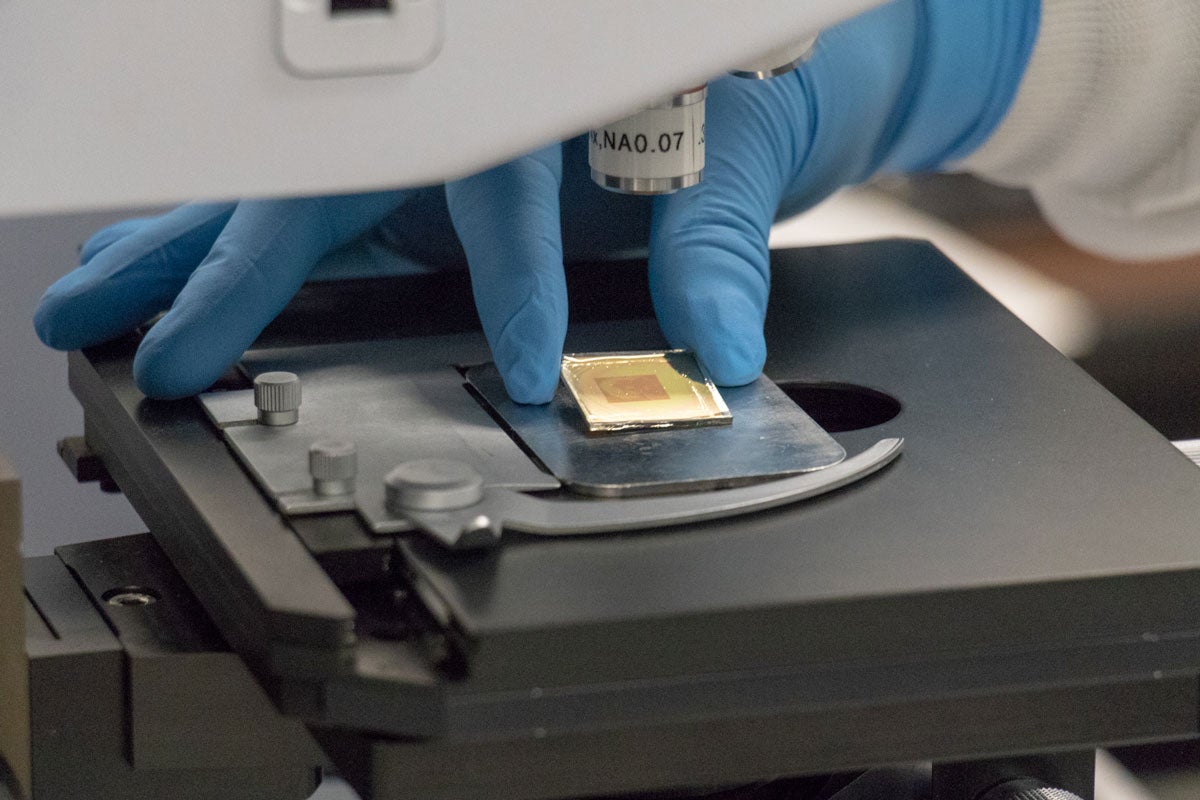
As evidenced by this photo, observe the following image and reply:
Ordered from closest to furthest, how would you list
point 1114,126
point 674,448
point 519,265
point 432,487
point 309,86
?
point 309,86 < point 432,487 < point 674,448 < point 519,265 < point 1114,126

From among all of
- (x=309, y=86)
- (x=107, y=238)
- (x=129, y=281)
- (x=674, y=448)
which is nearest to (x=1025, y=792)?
(x=674, y=448)

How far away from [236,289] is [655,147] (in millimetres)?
301

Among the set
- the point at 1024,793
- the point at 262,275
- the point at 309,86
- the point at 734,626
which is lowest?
the point at 1024,793

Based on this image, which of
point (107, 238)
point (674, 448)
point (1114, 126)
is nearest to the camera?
point (674, 448)

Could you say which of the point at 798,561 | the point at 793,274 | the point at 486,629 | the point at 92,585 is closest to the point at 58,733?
the point at 92,585

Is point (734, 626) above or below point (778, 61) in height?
below

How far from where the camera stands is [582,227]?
129cm

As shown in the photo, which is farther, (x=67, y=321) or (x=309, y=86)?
(x=67, y=321)

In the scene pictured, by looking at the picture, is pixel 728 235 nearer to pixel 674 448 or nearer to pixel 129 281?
pixel 674 448

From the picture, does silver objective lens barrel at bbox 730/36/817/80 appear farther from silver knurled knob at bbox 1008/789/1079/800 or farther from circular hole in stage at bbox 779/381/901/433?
silver knurled knob at bbox 1008/789/1079/800

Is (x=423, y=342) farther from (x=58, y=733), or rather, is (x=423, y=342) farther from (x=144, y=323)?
(x=58, y=733)

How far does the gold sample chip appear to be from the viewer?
88cm

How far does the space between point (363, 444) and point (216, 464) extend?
0.25 feet

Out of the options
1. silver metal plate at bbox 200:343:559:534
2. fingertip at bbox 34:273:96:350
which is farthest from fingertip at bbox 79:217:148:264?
silver metal plate at bbox 200:343:559:534
